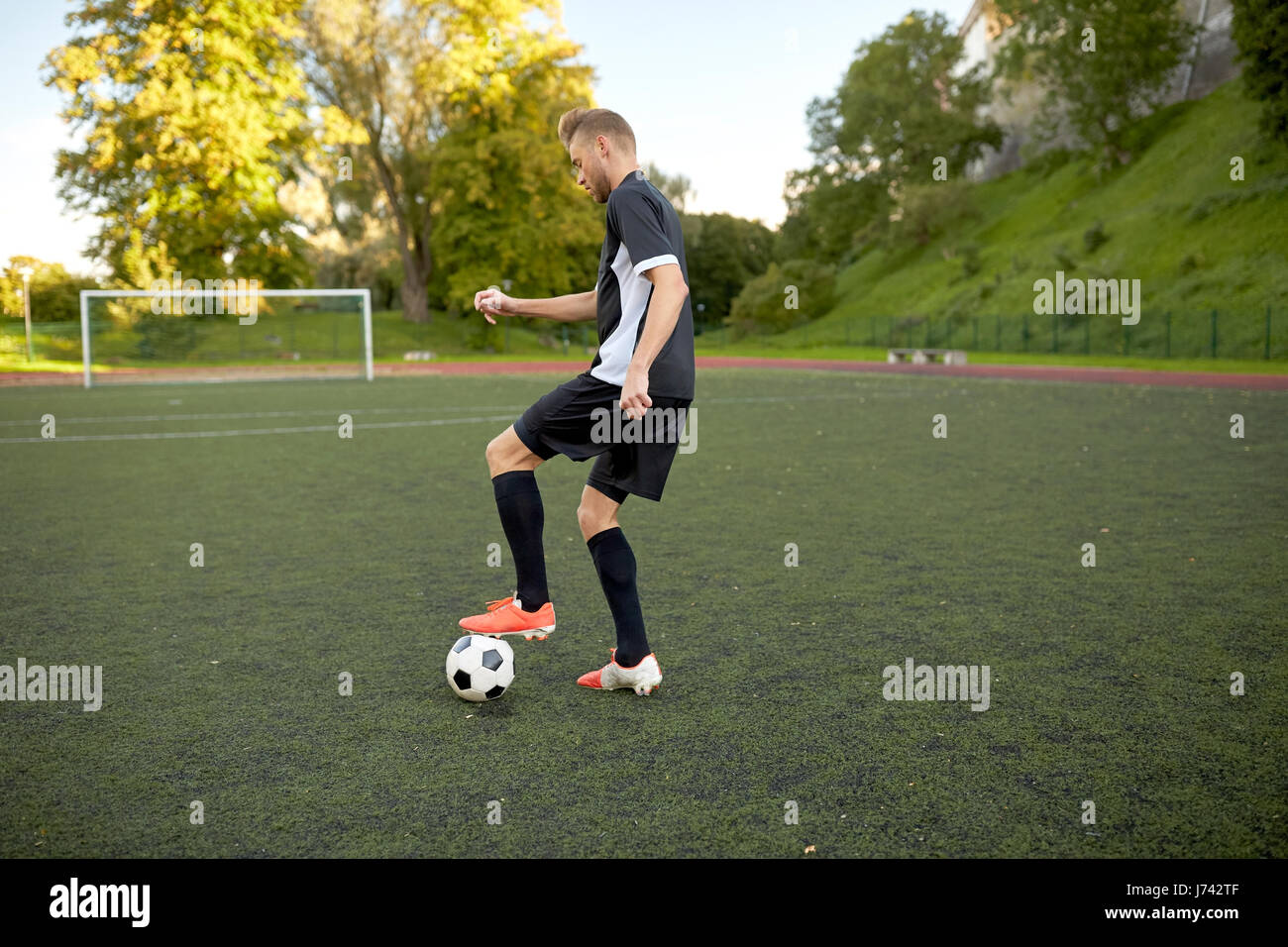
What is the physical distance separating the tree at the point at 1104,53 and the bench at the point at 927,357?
2559 centimetres

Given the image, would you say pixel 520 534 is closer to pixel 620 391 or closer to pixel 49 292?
pixel 620 391

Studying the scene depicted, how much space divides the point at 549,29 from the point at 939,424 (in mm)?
35778

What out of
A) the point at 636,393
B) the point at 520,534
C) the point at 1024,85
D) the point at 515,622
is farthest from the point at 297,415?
the point at 1024,85

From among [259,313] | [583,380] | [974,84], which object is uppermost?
[974,84]

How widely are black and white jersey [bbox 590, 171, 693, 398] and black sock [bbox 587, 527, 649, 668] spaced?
1.97ft

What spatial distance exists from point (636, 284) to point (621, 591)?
1099 mm

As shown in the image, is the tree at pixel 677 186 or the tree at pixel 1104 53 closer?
the tree at pixel 1104 53

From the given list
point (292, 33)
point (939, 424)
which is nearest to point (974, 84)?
point (292, 33)

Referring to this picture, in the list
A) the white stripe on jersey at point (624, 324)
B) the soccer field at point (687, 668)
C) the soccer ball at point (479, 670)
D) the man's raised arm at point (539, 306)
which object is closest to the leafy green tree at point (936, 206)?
the soccer field at point (687, 668)

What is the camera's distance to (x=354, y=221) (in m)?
59.4

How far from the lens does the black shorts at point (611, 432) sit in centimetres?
366

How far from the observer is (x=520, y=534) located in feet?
13.1

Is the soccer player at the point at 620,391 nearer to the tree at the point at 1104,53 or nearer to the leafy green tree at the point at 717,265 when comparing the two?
the tree at the point at 1104,53

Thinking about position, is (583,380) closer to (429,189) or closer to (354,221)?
(429,189)
